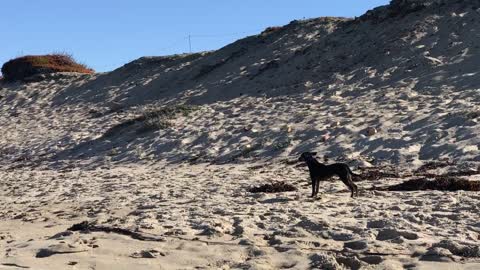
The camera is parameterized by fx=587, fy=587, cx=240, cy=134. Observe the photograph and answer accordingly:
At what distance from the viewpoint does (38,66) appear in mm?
36938

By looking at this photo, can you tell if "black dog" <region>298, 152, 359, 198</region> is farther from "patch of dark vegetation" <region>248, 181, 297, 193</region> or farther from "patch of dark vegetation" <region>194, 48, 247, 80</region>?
"patch of dark vegetation" <region>194, 48, 247, 80</region>

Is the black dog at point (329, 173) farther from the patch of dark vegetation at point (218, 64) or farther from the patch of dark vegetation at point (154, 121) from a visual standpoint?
the patch of dark vegetation at point (218, 64)

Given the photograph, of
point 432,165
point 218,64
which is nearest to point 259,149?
point 432,165

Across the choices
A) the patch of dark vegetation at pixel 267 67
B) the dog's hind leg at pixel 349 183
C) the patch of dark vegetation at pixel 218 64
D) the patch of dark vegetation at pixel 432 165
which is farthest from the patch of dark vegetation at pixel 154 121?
the dog's hind leg at pixel 349 183

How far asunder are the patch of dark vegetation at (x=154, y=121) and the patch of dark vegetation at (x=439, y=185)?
11887 mm

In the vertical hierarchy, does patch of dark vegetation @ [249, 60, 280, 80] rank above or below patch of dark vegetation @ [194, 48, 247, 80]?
below

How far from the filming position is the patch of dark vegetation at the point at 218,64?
1145 inches

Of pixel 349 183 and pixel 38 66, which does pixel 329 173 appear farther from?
pixel 38 66

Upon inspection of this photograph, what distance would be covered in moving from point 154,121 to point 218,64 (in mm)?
9093

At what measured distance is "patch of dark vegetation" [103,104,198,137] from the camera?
68.5 feet

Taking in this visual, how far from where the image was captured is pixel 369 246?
6.63 metres

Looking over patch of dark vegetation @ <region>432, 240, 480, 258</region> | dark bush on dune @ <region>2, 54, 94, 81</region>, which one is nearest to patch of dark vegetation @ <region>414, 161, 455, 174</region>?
patch of dark vegetation @ <region>432, 240, 480, 258</region>

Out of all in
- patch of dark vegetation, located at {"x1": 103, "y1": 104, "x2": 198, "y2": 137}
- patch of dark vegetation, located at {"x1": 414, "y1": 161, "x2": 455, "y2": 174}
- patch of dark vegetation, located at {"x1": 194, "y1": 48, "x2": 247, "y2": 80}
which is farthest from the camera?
patch of dark vegetation, located at {"x1": 194, "y1": 48, "x2": 247, "y2": 80}

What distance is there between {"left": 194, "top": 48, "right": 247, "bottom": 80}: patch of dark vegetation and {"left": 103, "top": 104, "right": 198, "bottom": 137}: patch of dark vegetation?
6.13 m
